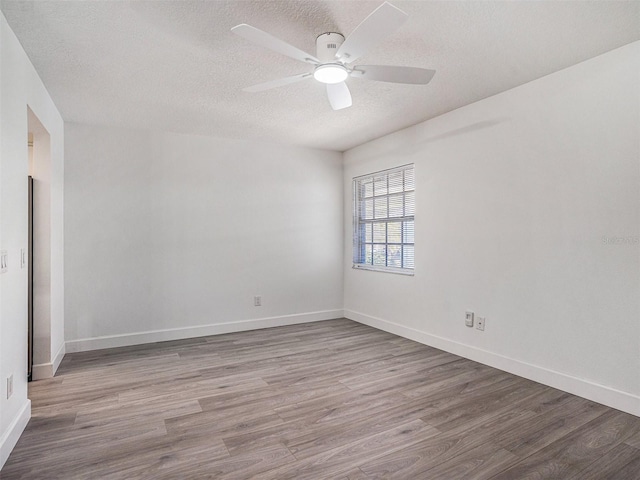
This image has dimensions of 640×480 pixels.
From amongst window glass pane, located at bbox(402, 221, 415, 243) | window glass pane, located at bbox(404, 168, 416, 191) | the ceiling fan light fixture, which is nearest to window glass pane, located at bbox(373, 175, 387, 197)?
window glass pane, located at bbox(404, 168, 416, 191)

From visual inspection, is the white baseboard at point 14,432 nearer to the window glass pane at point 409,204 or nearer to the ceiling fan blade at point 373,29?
the ceiling fan blade at point 373,29

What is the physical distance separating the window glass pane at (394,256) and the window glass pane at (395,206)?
0.40m

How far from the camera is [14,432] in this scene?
2.13 m

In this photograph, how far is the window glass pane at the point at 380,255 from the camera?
15.8ft

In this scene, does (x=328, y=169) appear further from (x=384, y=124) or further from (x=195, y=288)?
(x=195, y=288)

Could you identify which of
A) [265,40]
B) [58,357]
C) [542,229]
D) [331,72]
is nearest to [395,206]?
[542,229]

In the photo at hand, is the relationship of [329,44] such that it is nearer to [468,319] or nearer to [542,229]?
[542,229]

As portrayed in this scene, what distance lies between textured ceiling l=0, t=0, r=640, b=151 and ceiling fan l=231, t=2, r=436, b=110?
167 mm

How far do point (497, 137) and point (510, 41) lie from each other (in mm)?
1084

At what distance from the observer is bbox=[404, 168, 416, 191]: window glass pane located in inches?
170

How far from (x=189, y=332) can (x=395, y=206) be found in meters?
2.87

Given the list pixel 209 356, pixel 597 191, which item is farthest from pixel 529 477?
pixel 209 356

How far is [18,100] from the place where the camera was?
2.31 meters

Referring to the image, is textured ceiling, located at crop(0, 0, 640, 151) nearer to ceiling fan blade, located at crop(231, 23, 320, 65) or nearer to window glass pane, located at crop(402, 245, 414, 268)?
ceiling fan blade, located at crop(231, 23, 320, 65)
